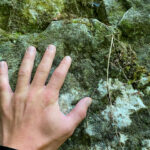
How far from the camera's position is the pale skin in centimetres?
154

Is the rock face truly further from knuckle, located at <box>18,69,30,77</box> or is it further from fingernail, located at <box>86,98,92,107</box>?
knuckle, located at <box>18,69,30,77</box>

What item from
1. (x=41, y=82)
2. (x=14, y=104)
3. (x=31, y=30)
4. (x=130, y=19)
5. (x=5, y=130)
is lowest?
(x=5, y=130)

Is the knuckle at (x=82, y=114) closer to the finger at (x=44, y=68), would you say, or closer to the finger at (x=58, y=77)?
the finger at (x=58, y=77)

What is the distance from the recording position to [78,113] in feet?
5.35

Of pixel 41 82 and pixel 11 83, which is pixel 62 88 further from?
pixel 11 83

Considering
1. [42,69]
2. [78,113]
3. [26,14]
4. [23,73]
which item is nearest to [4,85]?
[23,73]

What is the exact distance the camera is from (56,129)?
155 centimetres

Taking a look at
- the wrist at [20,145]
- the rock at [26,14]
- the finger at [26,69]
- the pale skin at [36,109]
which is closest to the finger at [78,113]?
the pale skin at [36,109]

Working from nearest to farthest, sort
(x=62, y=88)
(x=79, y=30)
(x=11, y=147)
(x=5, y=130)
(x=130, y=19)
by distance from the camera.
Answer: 1. (x=11, y=147)
2. (x=5, y=130)
3. (x=62, y=88)
4. (x=79, y=30)
5. (x=130, y=19)

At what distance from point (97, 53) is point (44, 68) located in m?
0.55

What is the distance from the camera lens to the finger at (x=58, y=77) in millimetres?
1703

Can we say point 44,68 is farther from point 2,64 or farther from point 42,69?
point 2,64

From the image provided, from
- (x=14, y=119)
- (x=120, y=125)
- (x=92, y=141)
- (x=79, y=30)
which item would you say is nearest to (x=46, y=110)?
(x=14, y=119)

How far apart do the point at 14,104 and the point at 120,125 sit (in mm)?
964
